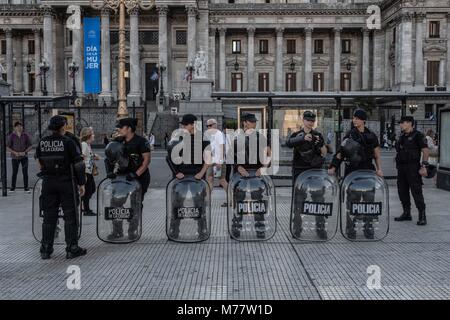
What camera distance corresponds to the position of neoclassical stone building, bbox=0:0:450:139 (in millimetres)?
54812

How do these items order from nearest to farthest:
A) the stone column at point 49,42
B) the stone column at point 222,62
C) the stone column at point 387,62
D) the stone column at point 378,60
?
the stone column at point 49,42
the stone column at point 387,62
the stone column at point 378,60
the stone column at point 222,62

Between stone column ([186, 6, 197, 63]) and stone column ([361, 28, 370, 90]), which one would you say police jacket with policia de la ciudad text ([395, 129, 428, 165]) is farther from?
stone column ([361, 28, 370, 90])

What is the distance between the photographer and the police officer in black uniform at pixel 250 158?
9.10 meters

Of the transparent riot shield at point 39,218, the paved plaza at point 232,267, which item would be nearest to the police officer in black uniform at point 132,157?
the paved plaza at point 232,267

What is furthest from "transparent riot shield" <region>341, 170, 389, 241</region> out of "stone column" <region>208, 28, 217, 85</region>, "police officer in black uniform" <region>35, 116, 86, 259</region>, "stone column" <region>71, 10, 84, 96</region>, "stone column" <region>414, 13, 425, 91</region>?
"stone column" <region>208, 28, 217, 85</region>

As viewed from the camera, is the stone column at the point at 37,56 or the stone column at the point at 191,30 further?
the stone column at the point at 37,56

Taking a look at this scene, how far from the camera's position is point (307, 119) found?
Result: 9219mm

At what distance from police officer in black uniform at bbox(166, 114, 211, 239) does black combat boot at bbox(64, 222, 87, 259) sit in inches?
66.1

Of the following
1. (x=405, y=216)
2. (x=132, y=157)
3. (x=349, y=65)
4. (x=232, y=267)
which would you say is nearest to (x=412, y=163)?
(x=405, y=216)

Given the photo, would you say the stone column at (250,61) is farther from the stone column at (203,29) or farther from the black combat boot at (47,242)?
the black combat boot at (47,242)

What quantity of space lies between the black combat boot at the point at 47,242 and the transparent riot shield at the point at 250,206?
2.78 m

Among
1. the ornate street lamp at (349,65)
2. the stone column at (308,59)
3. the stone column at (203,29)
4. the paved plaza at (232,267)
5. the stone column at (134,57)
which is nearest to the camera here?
the paved plaza at (232,267)

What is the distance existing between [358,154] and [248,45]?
186 feet

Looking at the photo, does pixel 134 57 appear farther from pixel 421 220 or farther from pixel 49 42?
pixel 421 220
